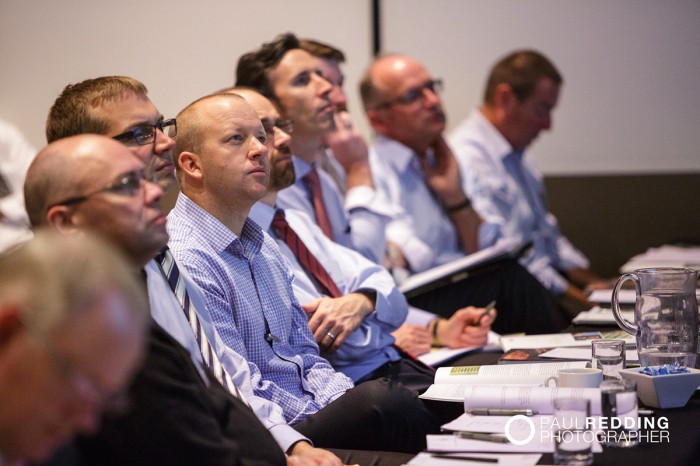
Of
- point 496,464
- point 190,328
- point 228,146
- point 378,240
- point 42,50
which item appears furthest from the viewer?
point 378,240

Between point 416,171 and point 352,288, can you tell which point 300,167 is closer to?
point 352,288

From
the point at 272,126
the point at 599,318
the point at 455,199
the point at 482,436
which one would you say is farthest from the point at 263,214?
the point at 455,199

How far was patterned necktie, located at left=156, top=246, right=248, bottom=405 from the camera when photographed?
1593mm

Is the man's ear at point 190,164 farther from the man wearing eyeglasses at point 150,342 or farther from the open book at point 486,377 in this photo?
the open book at point 486,377

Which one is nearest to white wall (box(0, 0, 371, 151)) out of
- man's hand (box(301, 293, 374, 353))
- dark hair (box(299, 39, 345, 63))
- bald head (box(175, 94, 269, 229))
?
dark hair (box(299, 39, 345, 63))

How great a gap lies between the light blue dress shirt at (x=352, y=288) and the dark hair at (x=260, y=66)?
0.55m

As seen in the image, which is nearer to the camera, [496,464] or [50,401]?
[50,401]

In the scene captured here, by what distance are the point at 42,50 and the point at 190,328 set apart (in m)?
1.36

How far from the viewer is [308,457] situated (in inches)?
62.3

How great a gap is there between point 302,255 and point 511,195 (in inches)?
82.7

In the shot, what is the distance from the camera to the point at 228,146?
2043mm

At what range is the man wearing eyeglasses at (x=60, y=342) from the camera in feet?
2.85

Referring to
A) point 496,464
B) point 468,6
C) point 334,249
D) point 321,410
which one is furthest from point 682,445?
point 468,6

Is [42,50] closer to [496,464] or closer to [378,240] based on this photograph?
[378,240]
